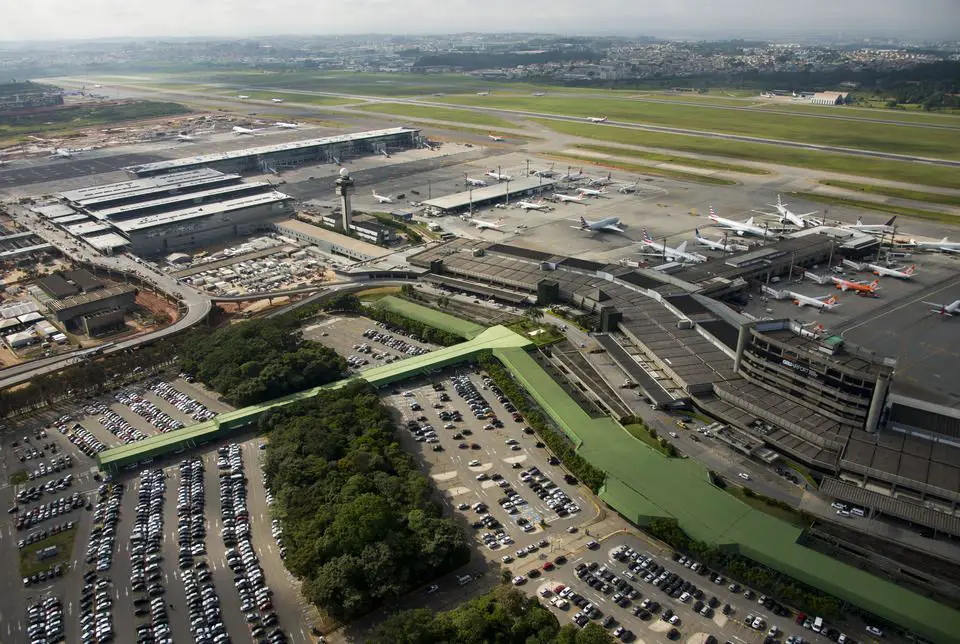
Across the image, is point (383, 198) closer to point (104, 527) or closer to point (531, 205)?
point (531, 205)

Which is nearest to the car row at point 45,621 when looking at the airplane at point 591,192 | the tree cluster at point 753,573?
the tree cluster at point 753,573

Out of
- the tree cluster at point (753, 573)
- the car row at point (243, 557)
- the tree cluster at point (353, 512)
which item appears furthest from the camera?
the tree cluster at point (353, 512)

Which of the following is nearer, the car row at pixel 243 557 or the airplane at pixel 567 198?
the car row at pixel 243 557

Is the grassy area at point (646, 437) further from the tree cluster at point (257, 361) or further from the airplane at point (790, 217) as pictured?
the airplane at point (790, 217)

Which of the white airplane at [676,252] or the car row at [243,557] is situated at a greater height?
the white airplane at [676,252]

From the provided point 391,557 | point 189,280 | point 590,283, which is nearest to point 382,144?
point 189,280

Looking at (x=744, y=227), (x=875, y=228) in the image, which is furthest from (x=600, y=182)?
(x=875, y=228)

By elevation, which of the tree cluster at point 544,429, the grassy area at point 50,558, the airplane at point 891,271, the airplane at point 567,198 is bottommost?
the grassy area at point 50,558
